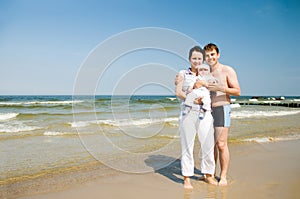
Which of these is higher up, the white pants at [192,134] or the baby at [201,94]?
the baby at [201,94]

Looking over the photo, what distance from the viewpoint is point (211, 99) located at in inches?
156

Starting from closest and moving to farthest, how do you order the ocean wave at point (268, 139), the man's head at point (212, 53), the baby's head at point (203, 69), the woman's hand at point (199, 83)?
the woman's hand at point (199, 83), the baby's head at point (203, 69), the man's head at point (212, 53), the ocean wave at point (268, 139)

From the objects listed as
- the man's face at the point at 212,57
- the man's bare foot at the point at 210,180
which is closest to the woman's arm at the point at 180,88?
the man's face at the point at 212,57

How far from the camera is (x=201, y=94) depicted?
3.63m

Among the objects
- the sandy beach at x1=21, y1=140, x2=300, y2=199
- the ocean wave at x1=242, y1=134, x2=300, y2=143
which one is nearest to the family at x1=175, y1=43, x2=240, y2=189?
the sandy beach at x1=21, y1=140, x2=300, y2=199

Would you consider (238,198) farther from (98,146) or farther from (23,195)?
(98,146)

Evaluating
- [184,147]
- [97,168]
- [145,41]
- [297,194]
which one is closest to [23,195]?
[97,168]

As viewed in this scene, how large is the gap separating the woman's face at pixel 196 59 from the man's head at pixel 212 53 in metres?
0.20

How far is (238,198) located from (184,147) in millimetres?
980

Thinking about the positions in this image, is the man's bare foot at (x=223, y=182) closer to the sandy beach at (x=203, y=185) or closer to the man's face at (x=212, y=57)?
the sandy beach at (x=203, y=185)

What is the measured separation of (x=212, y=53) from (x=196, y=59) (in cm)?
34

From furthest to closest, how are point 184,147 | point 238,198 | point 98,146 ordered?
point 98,146 → point 184,147 → point 238,198

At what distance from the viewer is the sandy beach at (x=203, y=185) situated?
3.56m

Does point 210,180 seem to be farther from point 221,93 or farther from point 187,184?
point 221,93
